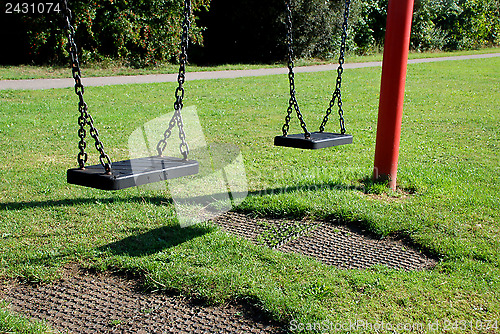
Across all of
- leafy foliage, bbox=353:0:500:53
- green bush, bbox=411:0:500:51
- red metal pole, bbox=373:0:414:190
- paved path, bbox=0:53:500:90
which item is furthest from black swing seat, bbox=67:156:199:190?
green bush, bbox=411:0:500:51

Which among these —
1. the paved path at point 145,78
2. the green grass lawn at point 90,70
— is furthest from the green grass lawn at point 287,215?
the green grass lawn at point 90,70

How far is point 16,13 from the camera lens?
1680 cm

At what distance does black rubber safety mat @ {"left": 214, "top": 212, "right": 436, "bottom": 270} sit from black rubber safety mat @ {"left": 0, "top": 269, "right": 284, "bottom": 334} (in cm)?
96

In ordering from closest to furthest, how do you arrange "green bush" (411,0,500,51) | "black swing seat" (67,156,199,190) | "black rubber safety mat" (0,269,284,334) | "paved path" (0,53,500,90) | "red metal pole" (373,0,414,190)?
"black rubber safety mat" (0,269,284,334), "black swing seat" (67,156,199,190), "red metal pole" (373,0,414,190), "paved path" (0,53,500,90), "green bush" (411,0,500,51)

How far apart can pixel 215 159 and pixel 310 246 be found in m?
2.63

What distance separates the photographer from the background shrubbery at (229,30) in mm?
17297

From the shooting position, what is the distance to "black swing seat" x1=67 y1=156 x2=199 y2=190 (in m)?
3.23

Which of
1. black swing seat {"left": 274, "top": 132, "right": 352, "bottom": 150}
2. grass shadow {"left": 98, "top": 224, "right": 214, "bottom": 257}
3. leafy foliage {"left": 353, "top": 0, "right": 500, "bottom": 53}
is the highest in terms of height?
leafy foliage {"left": 353, "top": 0, "right": 500, "bottom": 53}

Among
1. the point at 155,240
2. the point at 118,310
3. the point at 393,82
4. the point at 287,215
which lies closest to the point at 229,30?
the point at 393,82

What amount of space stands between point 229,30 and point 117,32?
21.9 feet

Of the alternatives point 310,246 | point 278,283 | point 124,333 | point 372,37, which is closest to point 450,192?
point 310,246

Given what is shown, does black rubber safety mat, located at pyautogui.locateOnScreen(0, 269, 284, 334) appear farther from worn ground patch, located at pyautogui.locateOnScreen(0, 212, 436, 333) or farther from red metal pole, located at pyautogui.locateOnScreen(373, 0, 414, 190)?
red metal pole, located at pyautogui.locateOnScreen(373, 0, 414, 190)

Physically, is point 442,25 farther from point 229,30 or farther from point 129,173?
point 129,173

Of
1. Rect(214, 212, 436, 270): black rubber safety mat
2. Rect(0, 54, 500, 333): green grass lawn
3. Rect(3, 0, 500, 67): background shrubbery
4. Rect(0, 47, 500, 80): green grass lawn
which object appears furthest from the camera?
Rect(3, 0, 500, 67): background shrubbery
